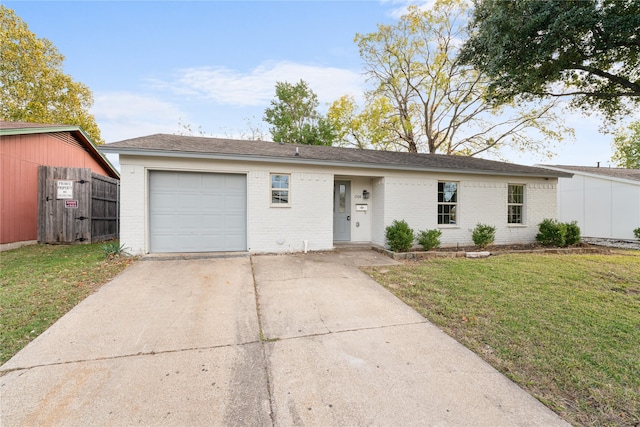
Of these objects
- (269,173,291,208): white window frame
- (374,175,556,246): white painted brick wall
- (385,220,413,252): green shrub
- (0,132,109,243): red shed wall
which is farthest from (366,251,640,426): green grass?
(0,132,109,243): red shed wall

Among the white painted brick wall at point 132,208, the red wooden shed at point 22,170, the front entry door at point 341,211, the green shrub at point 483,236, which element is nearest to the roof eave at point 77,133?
the red wooden shed at point 22,170

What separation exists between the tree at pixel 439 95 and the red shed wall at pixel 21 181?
17549mm

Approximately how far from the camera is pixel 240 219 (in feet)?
24.7

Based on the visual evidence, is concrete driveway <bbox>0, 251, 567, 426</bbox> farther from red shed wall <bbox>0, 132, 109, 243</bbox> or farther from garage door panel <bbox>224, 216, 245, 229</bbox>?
red shed wall <bbox>0, 132, 109, 243</bbox>

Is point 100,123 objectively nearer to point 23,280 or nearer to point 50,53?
point 50,53

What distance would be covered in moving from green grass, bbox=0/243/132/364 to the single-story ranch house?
1.19m

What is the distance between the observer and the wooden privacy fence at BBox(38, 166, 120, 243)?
8.30 meters

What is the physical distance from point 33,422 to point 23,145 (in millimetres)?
9989

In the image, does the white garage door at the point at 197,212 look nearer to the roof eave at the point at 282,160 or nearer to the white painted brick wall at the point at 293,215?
the white painted brick wall at the point at 293,215

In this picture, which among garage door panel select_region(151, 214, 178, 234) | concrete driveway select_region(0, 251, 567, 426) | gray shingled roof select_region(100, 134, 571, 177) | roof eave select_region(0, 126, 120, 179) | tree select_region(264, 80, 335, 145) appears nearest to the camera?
concrete driveway select_region(0, 251, 567, 426)

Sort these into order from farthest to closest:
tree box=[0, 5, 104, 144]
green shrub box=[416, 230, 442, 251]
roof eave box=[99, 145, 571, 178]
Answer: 1. tree box=[0, 5, 104, 144]
2. green shrub box=[416, 230, 442, 251]
3. roof eave box=[99, 145, 571, 178]

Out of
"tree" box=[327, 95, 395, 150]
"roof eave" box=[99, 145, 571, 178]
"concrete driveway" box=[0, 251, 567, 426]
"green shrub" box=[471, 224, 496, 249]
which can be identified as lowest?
"concrete driveway" box=[0, 251, 567, 426]

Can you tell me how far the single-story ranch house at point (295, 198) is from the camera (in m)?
6.91

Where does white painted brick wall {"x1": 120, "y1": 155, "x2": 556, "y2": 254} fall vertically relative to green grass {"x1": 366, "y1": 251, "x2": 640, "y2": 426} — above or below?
above
